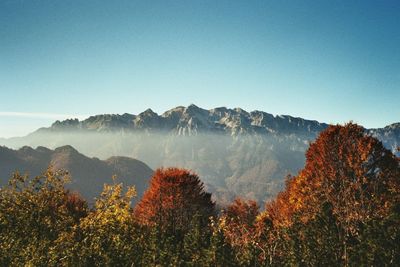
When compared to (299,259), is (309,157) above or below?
above

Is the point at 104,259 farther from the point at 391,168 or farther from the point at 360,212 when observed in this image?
the point at 391,168

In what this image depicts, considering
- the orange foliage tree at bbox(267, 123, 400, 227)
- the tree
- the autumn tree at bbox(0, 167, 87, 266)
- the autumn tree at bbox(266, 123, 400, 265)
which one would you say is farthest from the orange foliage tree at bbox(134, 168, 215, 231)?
the tree

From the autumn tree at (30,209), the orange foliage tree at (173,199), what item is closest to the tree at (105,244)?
the autumn tree at (30,209)

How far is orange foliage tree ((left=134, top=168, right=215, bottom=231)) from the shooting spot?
172ft

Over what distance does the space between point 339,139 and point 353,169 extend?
4.81 meters

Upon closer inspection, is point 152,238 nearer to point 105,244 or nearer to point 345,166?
point 105,244

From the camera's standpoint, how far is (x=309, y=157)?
43000 mm

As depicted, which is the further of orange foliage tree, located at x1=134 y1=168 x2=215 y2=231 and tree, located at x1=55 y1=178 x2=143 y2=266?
orange foliage tree, located at x1=134 y1=168 x2=215 y2=231

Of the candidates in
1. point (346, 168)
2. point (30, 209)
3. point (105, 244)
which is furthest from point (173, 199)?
point (105, 244)

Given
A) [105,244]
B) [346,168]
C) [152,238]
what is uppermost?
[346,168]

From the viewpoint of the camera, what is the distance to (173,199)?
53719mm

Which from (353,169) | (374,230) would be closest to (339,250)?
(374,230)

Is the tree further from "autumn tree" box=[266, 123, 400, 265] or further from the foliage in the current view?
"autumn tree" box=[266, 123, 400, 265]

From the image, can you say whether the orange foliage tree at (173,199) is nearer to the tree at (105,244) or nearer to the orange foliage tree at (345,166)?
the orange foliage tree at (345,166)
